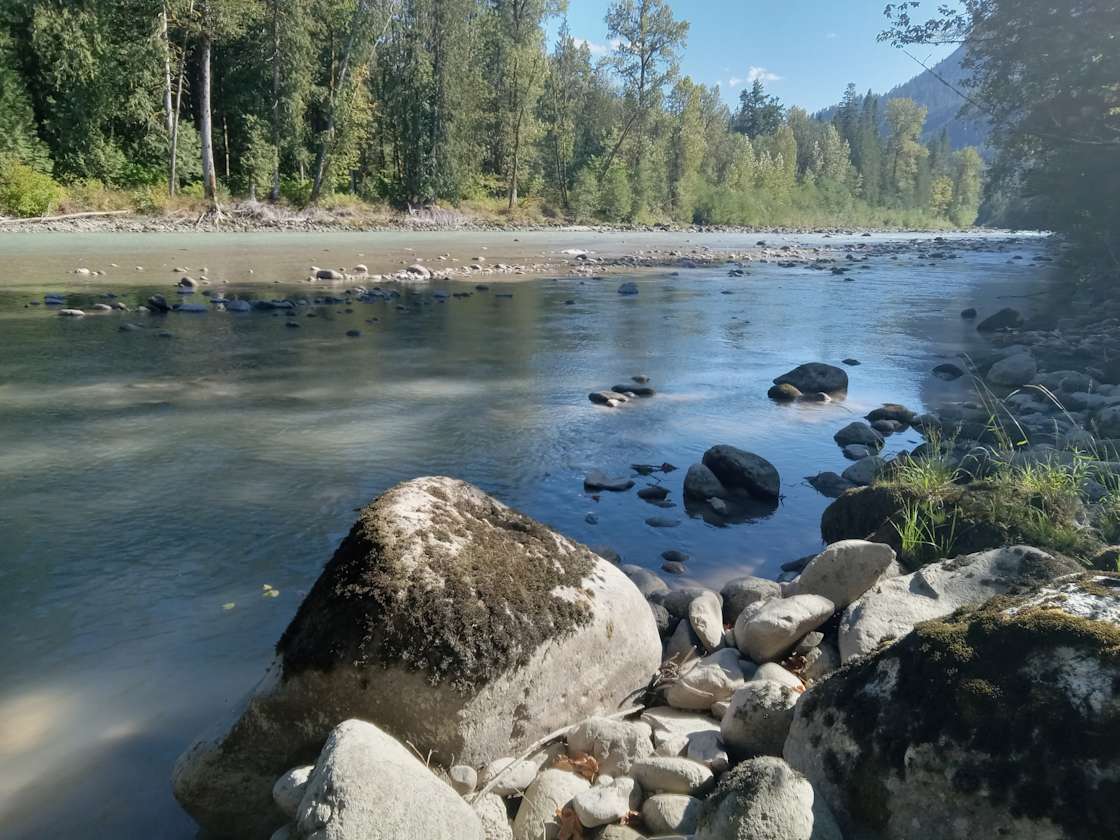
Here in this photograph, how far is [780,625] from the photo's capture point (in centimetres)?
416

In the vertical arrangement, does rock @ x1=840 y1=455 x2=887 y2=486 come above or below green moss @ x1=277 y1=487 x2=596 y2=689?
below

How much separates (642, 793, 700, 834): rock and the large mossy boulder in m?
0.38

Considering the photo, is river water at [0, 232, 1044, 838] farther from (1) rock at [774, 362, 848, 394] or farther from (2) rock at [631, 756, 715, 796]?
(2) rock at [631, 756, 715, 796]

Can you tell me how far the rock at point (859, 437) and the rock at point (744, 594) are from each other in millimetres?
4467

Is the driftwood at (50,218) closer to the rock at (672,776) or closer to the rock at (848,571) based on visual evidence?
the rock at (848,571)

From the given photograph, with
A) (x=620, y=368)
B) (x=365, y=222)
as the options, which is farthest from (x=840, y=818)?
(x=365, y=222)

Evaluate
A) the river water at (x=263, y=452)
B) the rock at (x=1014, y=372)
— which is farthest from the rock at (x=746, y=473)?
the rock at (x=1014, y=372)

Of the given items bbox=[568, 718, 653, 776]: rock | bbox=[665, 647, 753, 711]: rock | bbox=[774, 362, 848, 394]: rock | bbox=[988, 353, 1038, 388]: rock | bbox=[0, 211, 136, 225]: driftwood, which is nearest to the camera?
bbox=[568, 718, 653, 776]: rock

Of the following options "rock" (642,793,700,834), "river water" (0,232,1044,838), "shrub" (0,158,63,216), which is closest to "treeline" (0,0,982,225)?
"shrub" (0,158,63,216)

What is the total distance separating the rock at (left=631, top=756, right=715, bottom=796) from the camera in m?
3.04

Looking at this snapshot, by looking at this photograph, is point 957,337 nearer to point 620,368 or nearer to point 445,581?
point 620,368

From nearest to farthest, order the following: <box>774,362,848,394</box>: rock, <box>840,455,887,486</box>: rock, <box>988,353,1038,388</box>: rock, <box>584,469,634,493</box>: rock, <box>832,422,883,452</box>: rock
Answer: <box>584,469,634,493</box>: rock < <box>840,455,887,486</box>: rock < <box>832,422,883,452</box>: rock < <box>774,362,848,394</box>: rock < <box>988,353,1038,388</box>: rock

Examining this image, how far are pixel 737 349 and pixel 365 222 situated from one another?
39.1m

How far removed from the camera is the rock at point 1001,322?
18.0 m
